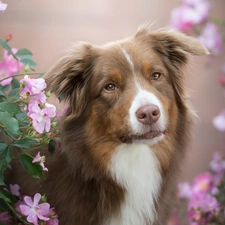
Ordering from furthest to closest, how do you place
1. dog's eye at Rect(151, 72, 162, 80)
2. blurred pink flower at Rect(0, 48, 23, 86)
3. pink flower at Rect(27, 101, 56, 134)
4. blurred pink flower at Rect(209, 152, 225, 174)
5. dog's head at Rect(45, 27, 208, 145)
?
blurred pink flower at Rect(209, 152, 225, 174), blurred pink flower at Rect(0, 48, 23, 86), dog's eye at Rect(151, 72, 162, 80), dog's head at Rect(45, 27, 208, 145), pink flower at Rect(27, 101, 56, 134)

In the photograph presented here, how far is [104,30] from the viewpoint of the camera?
14.0 ft

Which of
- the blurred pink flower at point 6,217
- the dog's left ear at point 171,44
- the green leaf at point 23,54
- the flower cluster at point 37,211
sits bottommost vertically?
the blurred pink flower at point 6,217

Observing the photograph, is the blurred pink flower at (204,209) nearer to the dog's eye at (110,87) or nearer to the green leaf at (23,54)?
the dog's eye at (110,87)

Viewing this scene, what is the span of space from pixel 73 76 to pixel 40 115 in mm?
525

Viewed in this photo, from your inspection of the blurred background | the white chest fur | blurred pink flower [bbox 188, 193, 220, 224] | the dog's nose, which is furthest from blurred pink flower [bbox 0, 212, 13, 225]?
the blurred background

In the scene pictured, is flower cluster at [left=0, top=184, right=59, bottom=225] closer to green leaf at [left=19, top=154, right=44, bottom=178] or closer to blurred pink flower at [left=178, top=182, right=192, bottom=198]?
green leaf at [left=19, top=154, right=44, bottom=178]

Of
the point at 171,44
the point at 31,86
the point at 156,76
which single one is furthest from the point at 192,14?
A: the point at 31,86

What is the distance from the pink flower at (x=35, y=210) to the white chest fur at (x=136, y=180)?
369 millimetres

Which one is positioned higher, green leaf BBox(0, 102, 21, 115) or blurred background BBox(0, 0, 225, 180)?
green leaf BBox(0, 102, 21, 115)

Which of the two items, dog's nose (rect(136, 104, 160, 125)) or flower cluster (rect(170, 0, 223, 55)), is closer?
dog's nose (rect(136, 104, 160, 125))

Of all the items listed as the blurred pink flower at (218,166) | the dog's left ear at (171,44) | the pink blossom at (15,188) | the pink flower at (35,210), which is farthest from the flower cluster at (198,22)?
the pink flower at (35,210)

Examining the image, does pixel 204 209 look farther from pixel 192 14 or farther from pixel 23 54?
pixel 23 54

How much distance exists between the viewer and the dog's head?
7.61ft

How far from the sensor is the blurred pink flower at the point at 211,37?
344 cm
